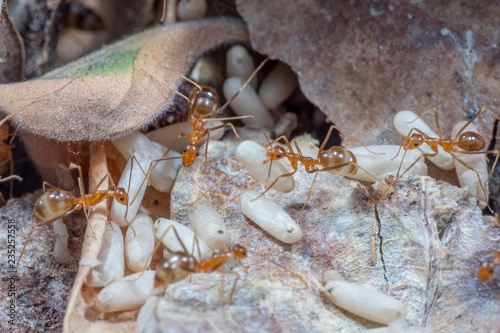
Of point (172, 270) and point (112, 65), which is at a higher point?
point (112, 65)

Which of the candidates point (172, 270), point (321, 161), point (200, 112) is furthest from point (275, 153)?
point (172, 270)

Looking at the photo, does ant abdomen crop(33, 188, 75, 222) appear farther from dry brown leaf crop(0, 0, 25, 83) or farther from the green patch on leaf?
dry brown leaf crop(0, 0, 25, 83)

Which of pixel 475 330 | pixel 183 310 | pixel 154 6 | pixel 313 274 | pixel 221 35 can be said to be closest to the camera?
pixel 183 310

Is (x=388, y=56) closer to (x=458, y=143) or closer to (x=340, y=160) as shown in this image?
(x=458, y=143)

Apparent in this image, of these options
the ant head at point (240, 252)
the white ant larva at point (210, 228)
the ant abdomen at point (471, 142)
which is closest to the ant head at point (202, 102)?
the white ant larva at point (210, 228)

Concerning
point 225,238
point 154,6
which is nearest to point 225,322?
point 225,238

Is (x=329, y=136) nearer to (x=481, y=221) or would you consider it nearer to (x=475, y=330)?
(x=481, y=221)

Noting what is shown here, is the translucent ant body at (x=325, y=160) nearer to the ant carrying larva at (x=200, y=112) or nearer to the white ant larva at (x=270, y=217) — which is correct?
the white ant larva at (x=270, y=217)
